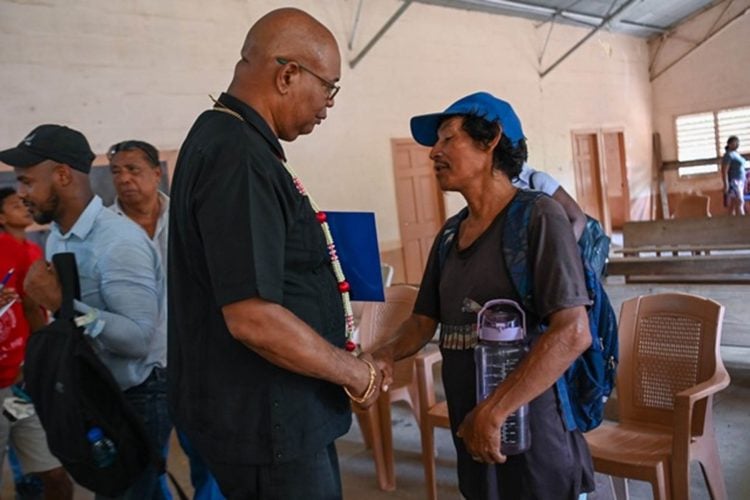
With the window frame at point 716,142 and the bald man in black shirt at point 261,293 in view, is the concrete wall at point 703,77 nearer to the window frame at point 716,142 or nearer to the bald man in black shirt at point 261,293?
the window frame at point 716,142

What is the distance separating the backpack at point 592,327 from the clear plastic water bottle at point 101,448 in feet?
3.13

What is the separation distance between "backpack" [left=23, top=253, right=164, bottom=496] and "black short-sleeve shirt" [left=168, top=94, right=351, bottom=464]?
466 millimetres

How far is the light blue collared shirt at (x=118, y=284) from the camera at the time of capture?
1.79 m

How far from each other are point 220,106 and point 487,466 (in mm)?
981

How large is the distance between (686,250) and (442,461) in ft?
13.8

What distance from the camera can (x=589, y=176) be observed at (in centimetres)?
1179

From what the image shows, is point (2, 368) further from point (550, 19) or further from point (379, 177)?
point (550, 19)

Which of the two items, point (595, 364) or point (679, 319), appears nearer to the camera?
point (595, 364)

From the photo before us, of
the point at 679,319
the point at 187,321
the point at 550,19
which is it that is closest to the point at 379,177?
the point at 550,19

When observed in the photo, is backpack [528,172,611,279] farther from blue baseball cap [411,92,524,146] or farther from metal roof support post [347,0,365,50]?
metal roof support post [347,0,365,50]

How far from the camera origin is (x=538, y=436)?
1479mm

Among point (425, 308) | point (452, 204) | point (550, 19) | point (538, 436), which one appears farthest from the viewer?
point (550, 19)

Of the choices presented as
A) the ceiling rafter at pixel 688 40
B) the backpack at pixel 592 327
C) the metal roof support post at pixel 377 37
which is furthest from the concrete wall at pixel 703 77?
the backpack at pixel 592 327

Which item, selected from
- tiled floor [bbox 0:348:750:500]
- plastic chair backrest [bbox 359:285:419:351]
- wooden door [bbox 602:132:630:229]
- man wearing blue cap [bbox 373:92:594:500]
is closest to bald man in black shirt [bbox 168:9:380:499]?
man wearing blue cap [bbox 373:92:594:500]
